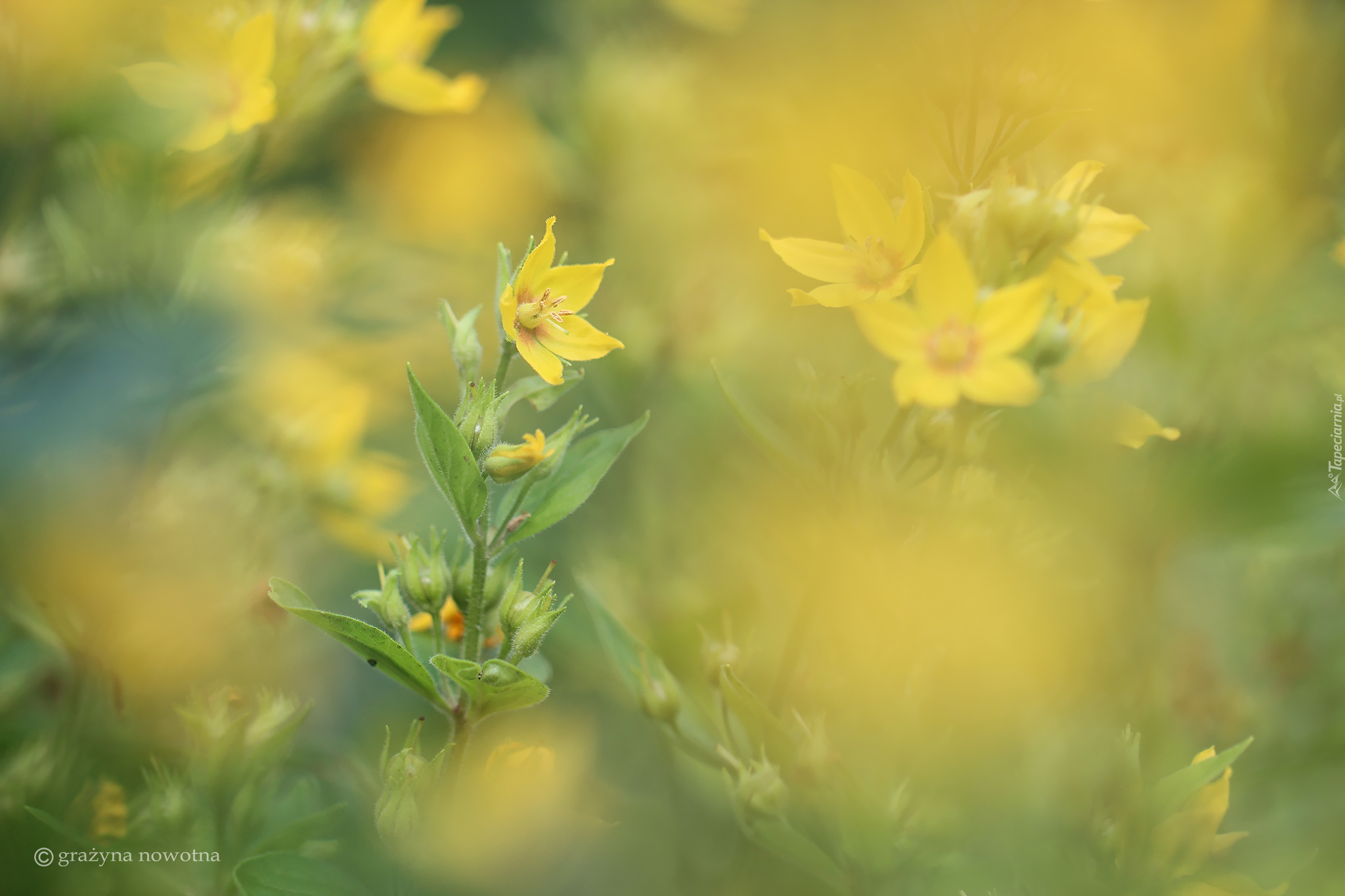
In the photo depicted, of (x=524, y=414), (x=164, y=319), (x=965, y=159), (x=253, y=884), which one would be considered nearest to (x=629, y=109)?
(x=524, y=414)

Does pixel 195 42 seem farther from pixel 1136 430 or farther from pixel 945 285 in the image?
pixel 1136 430

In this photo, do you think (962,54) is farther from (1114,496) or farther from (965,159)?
(1114,496)

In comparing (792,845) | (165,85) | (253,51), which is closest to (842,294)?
(792,845)

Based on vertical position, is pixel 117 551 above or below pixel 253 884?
below

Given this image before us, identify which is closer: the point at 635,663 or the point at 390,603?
the point at 390,603

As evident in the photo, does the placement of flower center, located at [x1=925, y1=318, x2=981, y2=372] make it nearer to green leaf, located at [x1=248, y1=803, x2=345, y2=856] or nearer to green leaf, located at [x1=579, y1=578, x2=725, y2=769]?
green leaf, located at [x1=579, y1=578, x2=725, y2=769]
